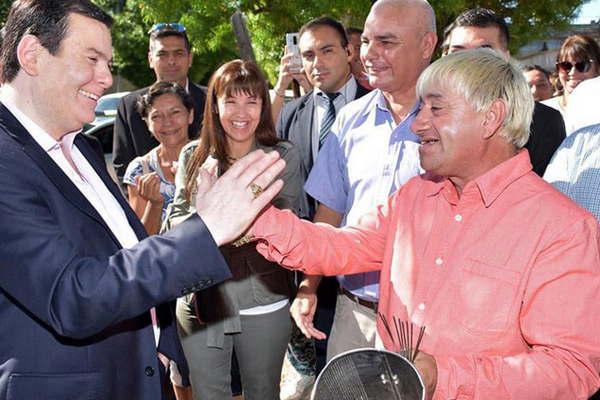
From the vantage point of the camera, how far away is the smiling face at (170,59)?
5891 mm

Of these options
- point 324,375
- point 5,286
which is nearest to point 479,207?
point 324,375

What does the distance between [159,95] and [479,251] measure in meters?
3.43

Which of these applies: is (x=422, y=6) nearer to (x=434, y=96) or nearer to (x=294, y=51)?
(x=434, y=96)

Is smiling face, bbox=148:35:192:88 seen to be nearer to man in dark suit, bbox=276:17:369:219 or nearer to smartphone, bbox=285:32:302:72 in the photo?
smartphone, bbox=285:32:302:72

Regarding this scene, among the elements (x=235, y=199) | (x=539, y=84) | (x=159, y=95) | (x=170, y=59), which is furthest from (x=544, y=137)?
(x=539, y=84)

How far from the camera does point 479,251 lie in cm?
211

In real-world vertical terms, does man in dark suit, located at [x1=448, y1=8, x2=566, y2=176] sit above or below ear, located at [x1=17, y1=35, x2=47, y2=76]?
below

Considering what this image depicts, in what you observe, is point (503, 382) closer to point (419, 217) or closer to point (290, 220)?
point (419, 217)

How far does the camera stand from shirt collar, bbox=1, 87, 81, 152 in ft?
6.73

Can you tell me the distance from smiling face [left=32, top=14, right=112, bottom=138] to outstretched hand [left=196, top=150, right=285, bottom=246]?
49 centimetres

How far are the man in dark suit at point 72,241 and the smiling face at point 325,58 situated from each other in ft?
8.98

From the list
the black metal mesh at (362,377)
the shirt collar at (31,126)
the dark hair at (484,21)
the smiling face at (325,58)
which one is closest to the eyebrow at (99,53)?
the shirt collar at (31,126)

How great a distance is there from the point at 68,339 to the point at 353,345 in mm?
1838

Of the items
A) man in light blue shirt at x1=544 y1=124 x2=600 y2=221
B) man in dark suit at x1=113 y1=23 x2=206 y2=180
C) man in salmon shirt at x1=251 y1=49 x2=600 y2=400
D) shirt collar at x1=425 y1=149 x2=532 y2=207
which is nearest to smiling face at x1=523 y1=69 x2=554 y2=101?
man in dark suit at x1=113 y1=23 x2=206 y2=180
